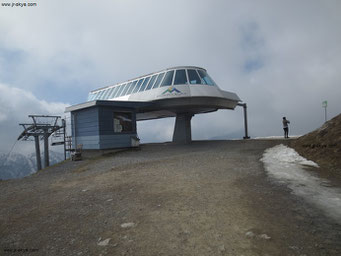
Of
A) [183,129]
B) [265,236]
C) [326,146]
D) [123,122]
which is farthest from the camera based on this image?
[183,129]

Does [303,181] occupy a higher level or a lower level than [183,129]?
lower

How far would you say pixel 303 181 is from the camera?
587cm

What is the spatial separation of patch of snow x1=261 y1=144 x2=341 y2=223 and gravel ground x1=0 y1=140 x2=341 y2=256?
0.33m

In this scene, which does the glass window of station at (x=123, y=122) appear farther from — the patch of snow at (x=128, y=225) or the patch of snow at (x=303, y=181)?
the patch of snow at (x=128, y=225)

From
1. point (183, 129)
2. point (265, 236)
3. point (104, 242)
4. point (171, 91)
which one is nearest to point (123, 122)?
point (171, 91)

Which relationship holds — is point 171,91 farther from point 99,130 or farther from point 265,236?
point 265,236

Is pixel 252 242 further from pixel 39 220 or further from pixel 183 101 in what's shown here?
pixel 183 101

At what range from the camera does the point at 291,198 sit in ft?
15.0

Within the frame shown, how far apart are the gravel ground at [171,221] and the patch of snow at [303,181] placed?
1.07 ft

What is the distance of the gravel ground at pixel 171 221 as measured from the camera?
295 centimetres

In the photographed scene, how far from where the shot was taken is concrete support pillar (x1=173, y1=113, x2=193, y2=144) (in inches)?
919

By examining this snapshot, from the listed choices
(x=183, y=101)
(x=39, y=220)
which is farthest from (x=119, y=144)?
(x=39, y=220)

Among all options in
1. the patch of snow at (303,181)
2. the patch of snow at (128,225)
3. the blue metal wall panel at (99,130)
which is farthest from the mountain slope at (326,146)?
the blue metal wall panel at (99,130)

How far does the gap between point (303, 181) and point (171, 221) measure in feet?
14.6
